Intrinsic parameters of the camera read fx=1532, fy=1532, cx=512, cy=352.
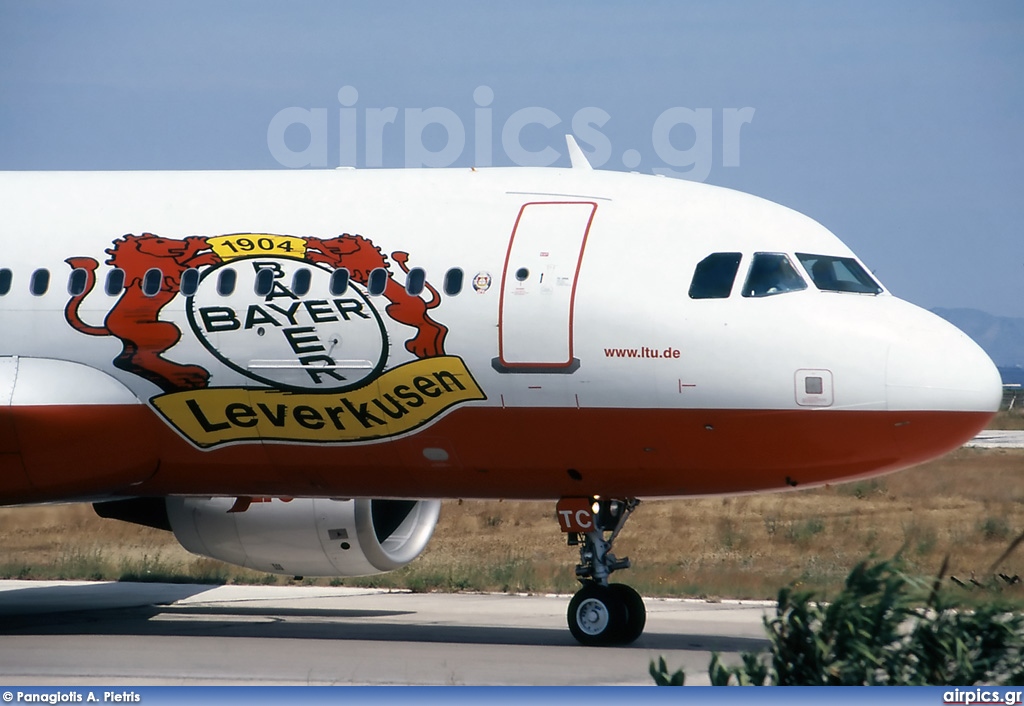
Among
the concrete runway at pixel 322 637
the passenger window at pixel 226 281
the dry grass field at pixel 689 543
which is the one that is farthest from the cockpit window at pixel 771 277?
the dry grass field at pixel 689 543

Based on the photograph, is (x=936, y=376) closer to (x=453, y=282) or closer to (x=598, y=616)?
(x=598, y=616)

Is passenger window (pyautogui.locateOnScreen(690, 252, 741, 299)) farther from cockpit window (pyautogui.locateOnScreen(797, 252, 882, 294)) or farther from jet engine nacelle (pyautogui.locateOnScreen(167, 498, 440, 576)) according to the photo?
jet engine nacelle (pyautogui.locateOnScreen(167, 498, 440, 576))

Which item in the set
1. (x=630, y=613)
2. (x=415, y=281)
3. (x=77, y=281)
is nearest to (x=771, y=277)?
(x=415, y=281)

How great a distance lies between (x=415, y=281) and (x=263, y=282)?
1558 mm

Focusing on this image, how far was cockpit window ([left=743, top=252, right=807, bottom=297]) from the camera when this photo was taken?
13.9 metres

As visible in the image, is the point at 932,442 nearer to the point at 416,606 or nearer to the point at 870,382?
the point at 870,382

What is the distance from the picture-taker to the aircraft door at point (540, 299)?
14062 millimetres

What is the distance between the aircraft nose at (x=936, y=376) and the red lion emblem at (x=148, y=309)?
655cm

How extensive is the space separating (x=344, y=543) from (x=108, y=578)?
23.6 feet

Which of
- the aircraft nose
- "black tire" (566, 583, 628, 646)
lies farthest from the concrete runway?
the aircraft nose

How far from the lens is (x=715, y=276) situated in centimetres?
1402

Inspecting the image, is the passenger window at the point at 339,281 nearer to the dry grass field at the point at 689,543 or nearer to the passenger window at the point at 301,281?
the passenger window at the point at 301,281

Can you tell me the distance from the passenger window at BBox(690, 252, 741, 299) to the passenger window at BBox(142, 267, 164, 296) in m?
5.29

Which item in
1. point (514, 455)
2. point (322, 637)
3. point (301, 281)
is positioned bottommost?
point (322, 637)
